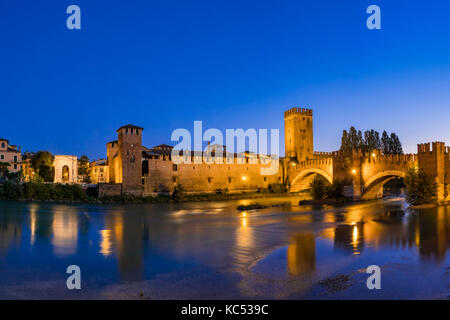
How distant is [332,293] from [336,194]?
22.6m

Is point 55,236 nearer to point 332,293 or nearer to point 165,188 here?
point 332,293

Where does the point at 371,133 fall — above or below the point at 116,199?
above

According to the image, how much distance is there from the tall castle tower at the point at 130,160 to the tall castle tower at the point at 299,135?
23053 millimetres

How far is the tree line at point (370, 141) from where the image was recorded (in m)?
44.4

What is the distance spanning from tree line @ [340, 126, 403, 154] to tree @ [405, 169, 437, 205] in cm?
2363

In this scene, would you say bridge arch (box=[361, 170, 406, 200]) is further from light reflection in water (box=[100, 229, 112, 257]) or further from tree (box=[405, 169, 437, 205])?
light reflection in water (box=[100, 229, 112, 257])

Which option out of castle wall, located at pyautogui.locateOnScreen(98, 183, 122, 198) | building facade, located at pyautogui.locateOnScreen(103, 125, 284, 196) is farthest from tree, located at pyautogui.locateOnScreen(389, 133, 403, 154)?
castle wall, located at pyautogui.locateOnScreen(98, 183, 122, 198)

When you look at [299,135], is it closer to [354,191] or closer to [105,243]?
[354,191]

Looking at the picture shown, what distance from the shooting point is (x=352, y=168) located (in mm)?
26516

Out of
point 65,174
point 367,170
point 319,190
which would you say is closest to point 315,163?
point 367,170

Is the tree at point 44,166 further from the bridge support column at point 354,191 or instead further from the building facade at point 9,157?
the bridge support column at point 354,191

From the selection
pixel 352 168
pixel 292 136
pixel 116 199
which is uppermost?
pixel 292 136
